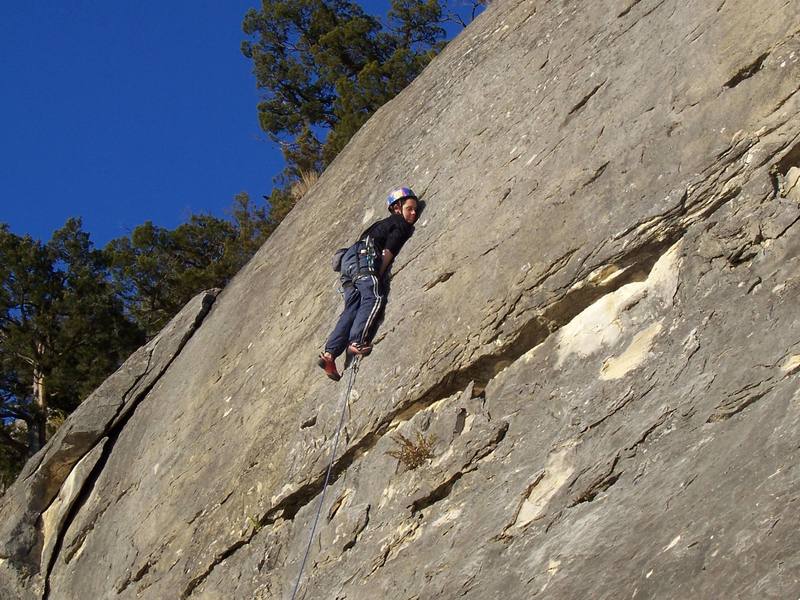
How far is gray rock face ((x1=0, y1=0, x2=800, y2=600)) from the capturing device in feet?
19.6

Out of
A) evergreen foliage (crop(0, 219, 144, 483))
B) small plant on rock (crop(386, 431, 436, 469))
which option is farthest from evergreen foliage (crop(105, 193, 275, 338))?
small plant on rock (crop(386, 431, 436, 469))

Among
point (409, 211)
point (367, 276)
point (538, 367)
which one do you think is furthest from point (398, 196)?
point (538, 367)

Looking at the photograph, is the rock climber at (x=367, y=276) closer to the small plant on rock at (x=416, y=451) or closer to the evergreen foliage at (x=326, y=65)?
the small plant on rock at (x=416, y=451)

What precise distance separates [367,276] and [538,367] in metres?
2.31

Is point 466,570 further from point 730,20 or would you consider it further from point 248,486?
point 730,20

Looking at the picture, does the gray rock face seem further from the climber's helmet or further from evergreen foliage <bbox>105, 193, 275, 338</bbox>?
evergreen foliage <bbox>105, 193, 275, 338</bbox>

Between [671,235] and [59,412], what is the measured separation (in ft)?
46.9

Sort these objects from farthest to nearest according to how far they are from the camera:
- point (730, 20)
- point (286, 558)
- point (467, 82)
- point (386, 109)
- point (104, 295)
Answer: point (104, 295) → point (386, 109) → point (467, 82) → point (286, 558) → point (730, 20)

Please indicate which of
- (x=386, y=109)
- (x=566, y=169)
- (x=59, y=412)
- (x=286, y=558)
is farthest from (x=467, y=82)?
(x=59, y=412)

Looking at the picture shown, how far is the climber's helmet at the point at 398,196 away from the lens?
388 inches

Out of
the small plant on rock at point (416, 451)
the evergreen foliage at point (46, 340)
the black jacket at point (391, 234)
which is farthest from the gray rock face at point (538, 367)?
the evergreen foliage at point (46, 340)

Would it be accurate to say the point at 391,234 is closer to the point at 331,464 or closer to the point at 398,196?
the point at 398,196

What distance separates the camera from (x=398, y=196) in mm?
9836

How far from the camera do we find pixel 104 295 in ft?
67.4
